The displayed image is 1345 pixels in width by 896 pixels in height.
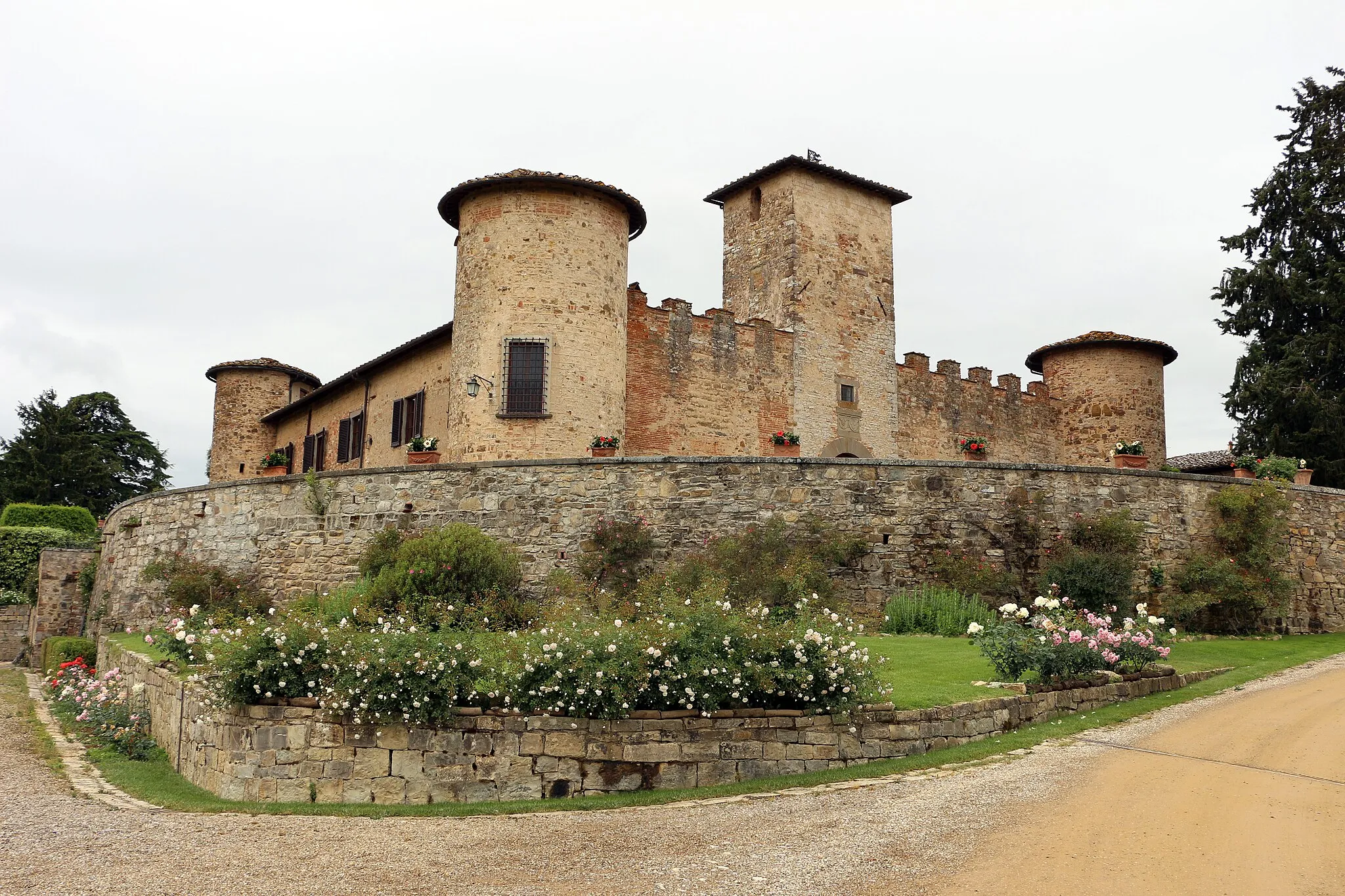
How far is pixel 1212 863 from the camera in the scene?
6.85 metres

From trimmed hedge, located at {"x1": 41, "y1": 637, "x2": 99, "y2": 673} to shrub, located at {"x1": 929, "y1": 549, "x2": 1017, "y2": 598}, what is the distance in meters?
16.8

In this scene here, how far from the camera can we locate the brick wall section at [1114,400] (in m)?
31.5

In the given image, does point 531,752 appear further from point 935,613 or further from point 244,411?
point 244,411

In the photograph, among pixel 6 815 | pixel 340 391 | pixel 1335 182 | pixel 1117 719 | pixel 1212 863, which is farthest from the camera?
pixel 340 391

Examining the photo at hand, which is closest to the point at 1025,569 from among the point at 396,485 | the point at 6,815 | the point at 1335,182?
the point at 396,485

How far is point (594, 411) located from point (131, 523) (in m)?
10.4

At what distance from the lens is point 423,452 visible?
2033cm

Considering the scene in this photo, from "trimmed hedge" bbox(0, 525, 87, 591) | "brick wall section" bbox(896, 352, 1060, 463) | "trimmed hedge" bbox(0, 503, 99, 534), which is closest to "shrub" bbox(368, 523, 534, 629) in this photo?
"brick wall section" bbox(896, 352, 1060, 463)

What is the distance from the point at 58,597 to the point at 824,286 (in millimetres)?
22362

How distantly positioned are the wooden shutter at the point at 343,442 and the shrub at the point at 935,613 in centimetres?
1800

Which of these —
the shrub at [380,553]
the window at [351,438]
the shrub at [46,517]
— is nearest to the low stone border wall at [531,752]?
the shrub at [380,553]

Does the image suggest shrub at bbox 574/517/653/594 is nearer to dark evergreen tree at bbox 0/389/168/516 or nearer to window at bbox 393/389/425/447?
window at bbox 393/389/425/447

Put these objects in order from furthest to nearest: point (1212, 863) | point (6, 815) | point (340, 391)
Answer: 1. point (340, 391)
2. point (6, 815)
3. point (1212, 863)

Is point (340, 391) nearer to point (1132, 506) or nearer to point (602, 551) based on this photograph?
point (602, 551)
